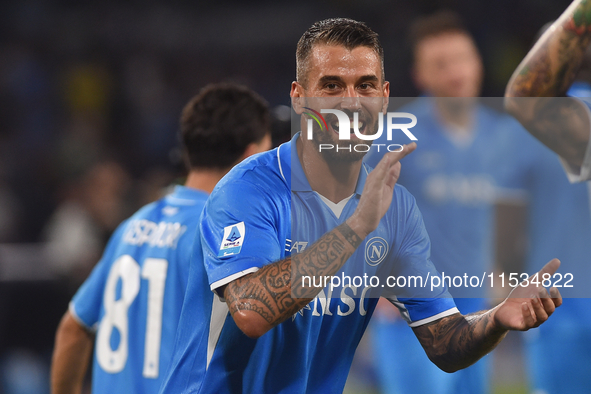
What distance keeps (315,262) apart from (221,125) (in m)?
1.57

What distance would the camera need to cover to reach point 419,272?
226 cm

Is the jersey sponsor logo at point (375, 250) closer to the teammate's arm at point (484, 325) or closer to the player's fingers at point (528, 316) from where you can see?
the teammate's arm at point (484, 325)

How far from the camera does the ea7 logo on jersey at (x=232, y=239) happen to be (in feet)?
6.68

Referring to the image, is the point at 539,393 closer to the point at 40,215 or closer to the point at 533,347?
the point at 533,347

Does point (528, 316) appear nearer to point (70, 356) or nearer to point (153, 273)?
point (153, 273)

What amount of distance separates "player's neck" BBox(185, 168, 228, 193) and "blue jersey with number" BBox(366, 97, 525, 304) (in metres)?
1.12

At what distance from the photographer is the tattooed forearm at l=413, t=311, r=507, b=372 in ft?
7.04

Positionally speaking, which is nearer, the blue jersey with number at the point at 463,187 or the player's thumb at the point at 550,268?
the player's thumb at the point at 550,268

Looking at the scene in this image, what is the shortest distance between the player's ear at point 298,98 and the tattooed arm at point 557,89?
28.1 inches

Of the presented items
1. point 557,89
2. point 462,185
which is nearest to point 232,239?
point 462,185

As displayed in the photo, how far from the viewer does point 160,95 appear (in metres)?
12.3

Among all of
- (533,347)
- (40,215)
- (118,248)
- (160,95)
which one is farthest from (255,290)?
(160,95)

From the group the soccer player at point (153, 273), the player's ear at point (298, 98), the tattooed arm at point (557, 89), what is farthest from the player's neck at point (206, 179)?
the tattooed arm at point (557, 89)

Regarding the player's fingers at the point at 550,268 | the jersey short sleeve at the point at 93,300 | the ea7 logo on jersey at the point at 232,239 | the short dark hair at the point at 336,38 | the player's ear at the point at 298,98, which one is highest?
the short dark hair at the point at 336,38
